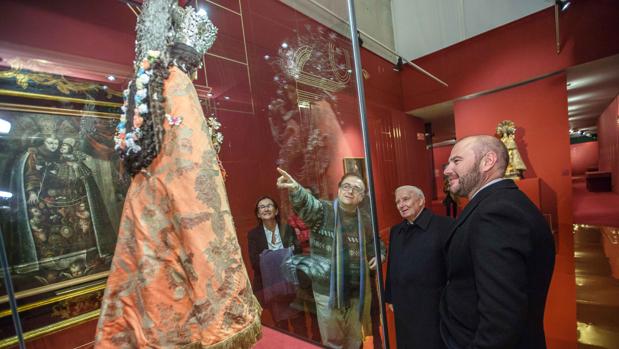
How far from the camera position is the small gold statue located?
13.0ft

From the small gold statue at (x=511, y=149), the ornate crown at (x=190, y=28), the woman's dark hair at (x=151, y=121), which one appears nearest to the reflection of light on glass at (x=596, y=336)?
the small gold statue at (x=511, y=149)

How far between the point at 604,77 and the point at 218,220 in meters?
5.57

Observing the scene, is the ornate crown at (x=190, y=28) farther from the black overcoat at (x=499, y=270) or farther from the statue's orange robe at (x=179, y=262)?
the black overcoat at (x=499, y=270)

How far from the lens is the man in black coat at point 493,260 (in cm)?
88

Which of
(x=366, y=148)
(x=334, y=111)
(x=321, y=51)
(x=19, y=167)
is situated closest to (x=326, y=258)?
(x=366, y=148)

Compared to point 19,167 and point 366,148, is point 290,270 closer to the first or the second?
point 366,148

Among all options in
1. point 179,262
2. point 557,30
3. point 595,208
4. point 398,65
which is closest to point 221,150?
point 179,262

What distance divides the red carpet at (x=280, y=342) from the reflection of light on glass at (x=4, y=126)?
1771mm

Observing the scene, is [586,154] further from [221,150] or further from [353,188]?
[221,150]

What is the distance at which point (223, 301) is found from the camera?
0.73m

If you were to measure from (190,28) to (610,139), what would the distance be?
7.32 meters

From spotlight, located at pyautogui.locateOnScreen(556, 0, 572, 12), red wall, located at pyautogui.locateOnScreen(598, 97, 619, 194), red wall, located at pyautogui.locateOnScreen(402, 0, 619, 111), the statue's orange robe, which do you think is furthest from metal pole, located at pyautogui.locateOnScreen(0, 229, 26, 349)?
red wall, located at pyautogui.locateOnScreen(598, 97, 619, 194)

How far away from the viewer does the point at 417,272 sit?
4.66 feet

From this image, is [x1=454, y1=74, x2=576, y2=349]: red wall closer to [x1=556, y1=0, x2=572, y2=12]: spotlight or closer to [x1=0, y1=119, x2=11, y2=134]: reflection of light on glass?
[x1=556, y1=0, x2=572, y2=12]: spotlight
